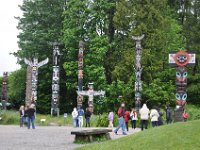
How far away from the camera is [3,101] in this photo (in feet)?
132

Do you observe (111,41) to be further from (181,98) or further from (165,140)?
(165,140)

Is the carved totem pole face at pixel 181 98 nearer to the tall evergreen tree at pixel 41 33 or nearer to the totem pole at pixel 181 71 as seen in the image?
the totem pole at pixel 181 71

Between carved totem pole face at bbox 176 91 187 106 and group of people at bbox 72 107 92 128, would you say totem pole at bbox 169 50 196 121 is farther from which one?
group of people at bbox 72 107 92 128

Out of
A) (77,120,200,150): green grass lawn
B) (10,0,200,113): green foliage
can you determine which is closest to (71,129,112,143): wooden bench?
(77,120,200,150): green grass lawn

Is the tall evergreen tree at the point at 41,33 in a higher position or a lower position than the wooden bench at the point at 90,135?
higher

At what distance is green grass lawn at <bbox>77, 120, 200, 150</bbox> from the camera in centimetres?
1226

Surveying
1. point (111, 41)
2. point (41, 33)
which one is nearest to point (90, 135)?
point (111, 41)

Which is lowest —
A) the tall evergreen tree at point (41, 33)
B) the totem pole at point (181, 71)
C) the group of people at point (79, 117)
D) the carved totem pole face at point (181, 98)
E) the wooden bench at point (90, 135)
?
the wooden bench at point (90, 135)

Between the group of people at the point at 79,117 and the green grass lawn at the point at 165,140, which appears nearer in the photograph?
the green grass lawn at the point at 165,140

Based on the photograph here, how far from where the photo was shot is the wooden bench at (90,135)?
17.2 meters

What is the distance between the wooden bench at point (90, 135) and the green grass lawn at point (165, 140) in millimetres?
2830

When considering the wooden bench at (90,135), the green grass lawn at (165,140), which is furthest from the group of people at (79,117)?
the green grass lawn at (165,140)

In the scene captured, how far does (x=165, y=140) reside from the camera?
42.0 feet

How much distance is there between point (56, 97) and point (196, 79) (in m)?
15.1
